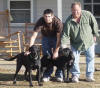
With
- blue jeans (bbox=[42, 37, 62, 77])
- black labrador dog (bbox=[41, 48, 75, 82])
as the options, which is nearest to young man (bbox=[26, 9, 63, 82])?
blue jeans (bbox=[42, 37, 62, 77])

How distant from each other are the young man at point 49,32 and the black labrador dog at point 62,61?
136mm

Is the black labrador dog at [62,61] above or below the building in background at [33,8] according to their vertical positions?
below

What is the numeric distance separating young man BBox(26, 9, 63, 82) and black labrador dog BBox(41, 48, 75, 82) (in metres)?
0.14

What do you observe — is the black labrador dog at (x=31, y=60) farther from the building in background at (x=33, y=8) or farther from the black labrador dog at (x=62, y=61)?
the building in background at (x=33, y=8)

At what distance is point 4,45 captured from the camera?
11344mm

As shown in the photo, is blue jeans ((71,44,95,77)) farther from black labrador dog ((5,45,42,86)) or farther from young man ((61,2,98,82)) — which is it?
black labrador dog ((5,45,42,86))

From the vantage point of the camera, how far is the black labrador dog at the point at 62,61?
7.26 metres

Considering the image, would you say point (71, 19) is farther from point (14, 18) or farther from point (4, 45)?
point (14, 18)

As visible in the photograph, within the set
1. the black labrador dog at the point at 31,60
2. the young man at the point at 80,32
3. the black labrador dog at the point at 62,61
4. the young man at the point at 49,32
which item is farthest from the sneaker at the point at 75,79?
the black labrador dog at the point at 31,60

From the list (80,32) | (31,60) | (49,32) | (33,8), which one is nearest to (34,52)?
(31,60)

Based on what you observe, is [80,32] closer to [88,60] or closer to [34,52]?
[88,60]

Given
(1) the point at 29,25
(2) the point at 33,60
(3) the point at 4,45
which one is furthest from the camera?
(1) the point at 29,25

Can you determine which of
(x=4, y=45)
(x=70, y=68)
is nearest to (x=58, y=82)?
(x=70, y=68)

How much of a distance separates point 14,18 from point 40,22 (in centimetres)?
530
